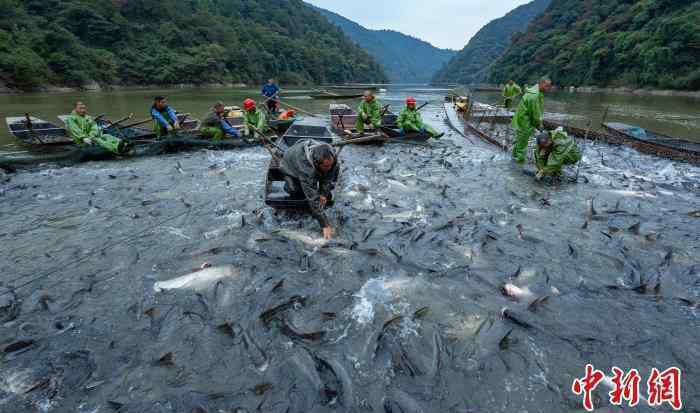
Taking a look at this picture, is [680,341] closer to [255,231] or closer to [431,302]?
[431,302]

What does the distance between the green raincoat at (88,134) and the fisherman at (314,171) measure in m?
9.74

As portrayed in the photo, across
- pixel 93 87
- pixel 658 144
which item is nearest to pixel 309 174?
pixel 658 144

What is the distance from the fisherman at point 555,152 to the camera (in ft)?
34.7

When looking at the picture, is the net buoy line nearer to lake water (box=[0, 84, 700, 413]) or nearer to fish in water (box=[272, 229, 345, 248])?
lake water (box=[0, 84, 700, 413])

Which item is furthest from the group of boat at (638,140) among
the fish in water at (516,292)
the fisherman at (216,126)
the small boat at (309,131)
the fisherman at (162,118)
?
the fisherman at (162,118)

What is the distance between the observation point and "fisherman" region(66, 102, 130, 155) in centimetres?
1268

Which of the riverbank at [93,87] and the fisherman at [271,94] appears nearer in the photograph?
the fisherman at [271,94]

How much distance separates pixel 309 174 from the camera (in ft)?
20.9

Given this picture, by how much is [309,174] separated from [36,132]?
15.0 meters

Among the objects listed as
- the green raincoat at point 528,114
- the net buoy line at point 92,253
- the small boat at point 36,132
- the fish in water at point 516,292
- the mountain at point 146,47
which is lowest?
the net buoy line at point 92,253

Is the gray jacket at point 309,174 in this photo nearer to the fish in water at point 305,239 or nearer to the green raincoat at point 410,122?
the fish in water at point 305,239

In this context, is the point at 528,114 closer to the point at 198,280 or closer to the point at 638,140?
the point at 638,140

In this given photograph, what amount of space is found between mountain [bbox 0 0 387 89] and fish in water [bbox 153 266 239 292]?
5397cm

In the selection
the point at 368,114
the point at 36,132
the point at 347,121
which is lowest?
the point at 36,132
